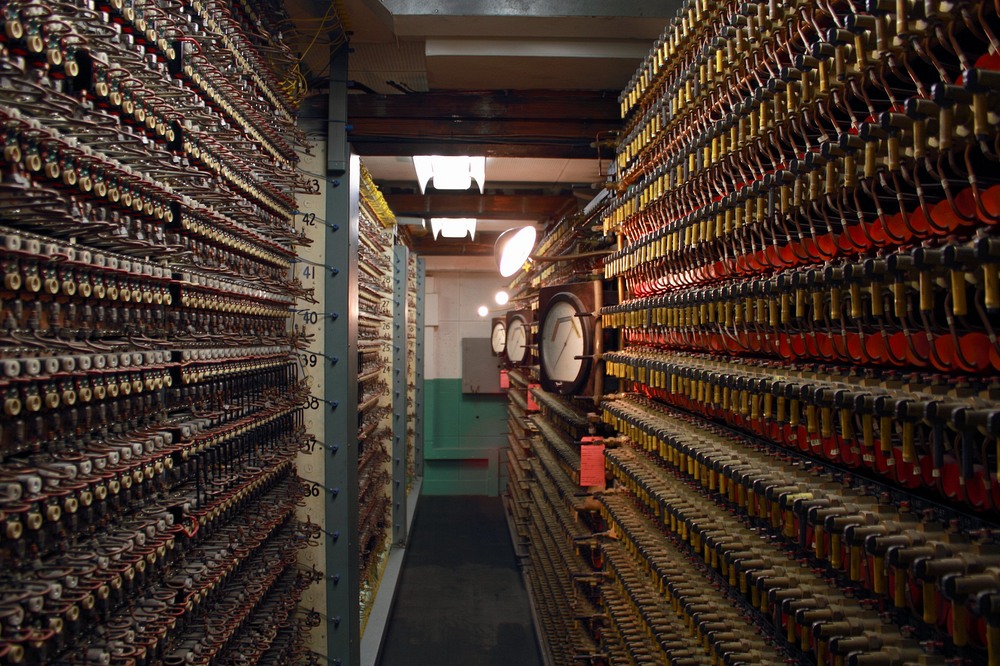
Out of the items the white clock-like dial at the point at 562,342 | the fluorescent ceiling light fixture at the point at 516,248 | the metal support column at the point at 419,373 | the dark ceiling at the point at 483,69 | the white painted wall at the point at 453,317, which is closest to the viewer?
the dark ceiling at the point at 483,69

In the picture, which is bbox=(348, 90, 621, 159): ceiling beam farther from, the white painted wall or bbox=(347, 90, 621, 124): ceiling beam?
the white painted wall

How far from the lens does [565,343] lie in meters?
4.06

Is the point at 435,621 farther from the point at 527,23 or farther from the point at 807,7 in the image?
the point at 807,7

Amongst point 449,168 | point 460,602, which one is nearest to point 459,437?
point 460,602

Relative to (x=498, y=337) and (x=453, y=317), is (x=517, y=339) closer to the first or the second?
(x=498, y=337)

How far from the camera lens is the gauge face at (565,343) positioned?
365cm

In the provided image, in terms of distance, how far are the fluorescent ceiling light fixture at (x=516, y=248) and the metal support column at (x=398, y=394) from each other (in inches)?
83.0

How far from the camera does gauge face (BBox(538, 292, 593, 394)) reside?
144 inches

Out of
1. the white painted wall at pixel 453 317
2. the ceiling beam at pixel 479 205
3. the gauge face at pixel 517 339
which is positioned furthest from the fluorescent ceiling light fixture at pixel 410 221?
the white painted wall at pixel 453 317

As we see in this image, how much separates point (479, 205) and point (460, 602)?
370 cm

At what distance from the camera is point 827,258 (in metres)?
1.55

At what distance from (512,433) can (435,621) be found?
3.43 metres

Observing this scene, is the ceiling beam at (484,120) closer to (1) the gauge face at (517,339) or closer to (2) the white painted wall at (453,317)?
(1) the gauge face at (517,339)

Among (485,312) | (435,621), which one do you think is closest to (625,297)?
(435,621)
